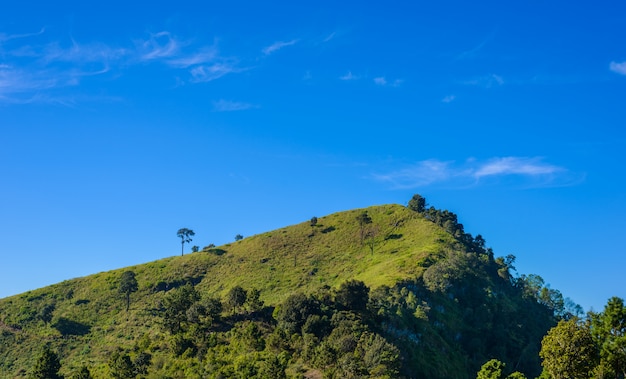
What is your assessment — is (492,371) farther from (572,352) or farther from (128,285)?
(128,285)

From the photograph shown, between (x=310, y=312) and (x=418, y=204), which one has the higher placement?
(x=418, y=204)

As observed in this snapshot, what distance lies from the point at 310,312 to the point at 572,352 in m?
45.8

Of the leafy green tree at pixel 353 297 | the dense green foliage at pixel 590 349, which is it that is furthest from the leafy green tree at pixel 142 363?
the dense green foliage at pixel 590 349

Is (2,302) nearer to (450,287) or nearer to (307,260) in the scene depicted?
(307,260)

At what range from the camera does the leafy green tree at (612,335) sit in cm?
5338

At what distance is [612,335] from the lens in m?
54.6

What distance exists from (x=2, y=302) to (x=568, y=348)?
161644 mm

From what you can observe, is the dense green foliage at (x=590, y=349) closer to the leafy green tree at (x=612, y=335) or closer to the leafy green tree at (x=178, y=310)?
the leafy green tree at (x=612, y=335)

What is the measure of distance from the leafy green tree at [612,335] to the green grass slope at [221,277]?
6031 cm

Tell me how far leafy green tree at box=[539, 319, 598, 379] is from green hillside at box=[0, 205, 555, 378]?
81.7 ft

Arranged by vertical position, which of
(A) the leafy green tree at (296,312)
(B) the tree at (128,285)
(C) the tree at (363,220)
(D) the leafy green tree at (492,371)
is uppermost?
(C) the tree at (363,220)

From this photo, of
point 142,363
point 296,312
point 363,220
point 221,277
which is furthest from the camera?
point 363,220

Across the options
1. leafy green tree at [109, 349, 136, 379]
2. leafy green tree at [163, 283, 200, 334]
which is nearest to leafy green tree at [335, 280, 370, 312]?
Result: leafy green tree at [163, 283, 200, 334]

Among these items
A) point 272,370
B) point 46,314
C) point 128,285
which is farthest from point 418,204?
point 272,370
